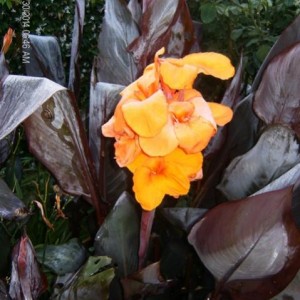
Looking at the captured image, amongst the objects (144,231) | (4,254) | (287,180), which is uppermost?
(287,180)

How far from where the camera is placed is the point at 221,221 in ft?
2.78

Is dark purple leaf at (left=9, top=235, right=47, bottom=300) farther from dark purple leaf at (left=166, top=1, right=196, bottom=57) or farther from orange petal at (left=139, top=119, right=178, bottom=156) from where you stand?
dark purple leaf at (left=166, top=1, right=196, bottom=57)

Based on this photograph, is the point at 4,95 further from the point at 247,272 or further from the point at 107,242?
the point at 247,272

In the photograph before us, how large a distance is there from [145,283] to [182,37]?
1.61 ft

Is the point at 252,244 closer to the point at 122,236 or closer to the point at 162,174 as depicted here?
the point at 162,174

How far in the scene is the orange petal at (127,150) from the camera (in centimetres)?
77

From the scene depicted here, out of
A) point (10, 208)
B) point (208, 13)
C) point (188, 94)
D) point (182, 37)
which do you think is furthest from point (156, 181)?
point (208, 13)

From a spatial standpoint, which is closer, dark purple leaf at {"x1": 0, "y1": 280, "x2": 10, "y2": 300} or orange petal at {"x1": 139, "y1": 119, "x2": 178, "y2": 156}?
orange petal at {"x1": 139, "y1": 119, "x2": 178, "y2": 156}

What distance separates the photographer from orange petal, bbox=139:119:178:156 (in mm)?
738

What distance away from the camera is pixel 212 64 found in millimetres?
828

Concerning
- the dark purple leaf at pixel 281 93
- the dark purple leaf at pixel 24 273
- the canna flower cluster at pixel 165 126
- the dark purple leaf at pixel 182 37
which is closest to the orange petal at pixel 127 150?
the canna flower cluster at pixel 165 126

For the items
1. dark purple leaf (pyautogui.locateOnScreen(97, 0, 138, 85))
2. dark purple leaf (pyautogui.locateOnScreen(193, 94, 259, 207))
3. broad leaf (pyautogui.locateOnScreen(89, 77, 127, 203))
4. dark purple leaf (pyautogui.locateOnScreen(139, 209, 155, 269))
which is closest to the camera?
dark purple leaf (pyautogui.locateOnScreen(139, 209, 155, 269))

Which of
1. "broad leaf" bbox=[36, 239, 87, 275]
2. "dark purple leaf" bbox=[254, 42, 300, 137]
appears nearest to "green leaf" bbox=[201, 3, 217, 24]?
"dark purple leaf" bbox=[254, 42, 300, 137]

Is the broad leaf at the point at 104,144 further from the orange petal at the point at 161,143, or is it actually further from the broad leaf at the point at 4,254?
the orange petal at the point at 161,143
